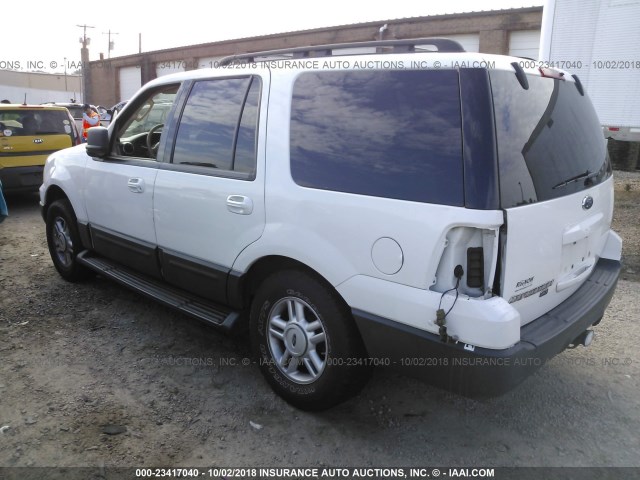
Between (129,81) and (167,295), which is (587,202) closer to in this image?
(167,295)

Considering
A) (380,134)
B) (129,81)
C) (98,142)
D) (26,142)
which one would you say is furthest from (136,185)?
(129,81)

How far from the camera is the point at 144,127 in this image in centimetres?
442

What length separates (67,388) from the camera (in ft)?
10.5

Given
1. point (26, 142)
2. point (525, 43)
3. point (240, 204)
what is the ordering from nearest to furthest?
point (240, 204) < point (26, 142) < point (525, 43)

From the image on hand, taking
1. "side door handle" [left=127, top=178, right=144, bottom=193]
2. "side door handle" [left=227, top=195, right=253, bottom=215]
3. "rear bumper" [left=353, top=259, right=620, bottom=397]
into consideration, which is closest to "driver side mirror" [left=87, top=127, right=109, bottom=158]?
"side door handle" [left=127, top=178, right=144, bottom=193]

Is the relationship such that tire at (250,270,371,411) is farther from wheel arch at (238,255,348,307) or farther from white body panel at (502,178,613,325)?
white body panel at (502,178,613,325)

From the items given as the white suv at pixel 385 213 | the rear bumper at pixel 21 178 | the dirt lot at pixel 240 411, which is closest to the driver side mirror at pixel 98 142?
the white suv at pixel 385 213

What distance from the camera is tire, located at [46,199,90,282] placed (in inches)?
186

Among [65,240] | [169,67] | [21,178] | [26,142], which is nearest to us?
[65,240]

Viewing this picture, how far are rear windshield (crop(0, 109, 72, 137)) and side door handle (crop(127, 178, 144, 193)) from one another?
5.80 m

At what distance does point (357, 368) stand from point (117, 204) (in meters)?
2.44

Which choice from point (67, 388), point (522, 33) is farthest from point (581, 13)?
point (522, 33)

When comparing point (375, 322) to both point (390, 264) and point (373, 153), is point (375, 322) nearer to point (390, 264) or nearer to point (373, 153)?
point (390, 264)

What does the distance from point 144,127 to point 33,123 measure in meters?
5.42
